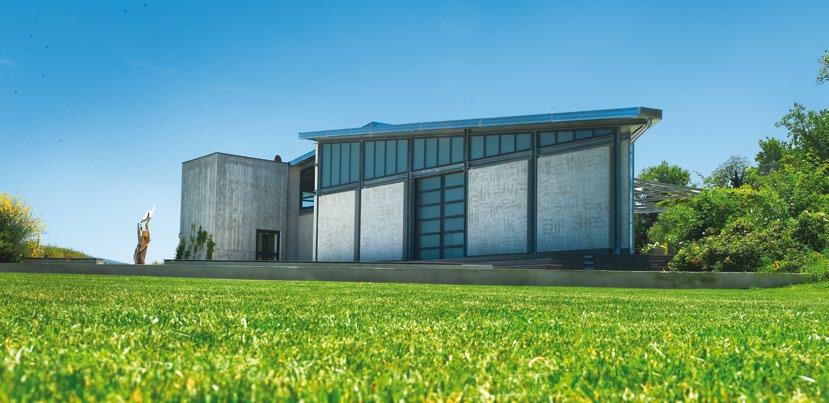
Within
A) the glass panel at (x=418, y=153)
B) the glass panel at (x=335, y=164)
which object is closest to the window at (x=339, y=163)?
the glass panel at (x=335, y=164)

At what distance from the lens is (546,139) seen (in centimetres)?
2762

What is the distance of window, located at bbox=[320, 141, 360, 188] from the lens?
3584 cm

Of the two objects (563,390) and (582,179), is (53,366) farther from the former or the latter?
(582,179)

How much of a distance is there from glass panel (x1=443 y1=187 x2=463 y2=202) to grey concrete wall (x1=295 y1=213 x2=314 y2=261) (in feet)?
39.6

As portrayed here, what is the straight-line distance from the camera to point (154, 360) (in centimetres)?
247

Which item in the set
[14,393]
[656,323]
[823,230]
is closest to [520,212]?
[823,230]

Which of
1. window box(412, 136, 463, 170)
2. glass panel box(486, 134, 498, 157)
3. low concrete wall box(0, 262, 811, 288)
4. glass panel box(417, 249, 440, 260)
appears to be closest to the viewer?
low concrete wall box(0, 262, 811, 288)

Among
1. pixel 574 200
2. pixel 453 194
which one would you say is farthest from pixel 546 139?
pixel 453 194

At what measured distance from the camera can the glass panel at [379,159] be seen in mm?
34281

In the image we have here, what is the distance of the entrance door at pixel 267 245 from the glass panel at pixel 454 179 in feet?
44.2

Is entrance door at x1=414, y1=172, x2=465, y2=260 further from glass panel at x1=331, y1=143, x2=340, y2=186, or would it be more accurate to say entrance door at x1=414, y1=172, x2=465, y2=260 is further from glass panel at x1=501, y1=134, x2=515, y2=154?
glass panel at x1=331, y1=143, x2=340, y2=186

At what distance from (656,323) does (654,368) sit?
252 cm

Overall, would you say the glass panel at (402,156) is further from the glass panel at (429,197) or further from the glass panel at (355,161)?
the glass panel at (355,161)

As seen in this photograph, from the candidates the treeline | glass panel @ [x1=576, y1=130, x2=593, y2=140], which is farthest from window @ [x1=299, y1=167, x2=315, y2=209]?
the treeline
